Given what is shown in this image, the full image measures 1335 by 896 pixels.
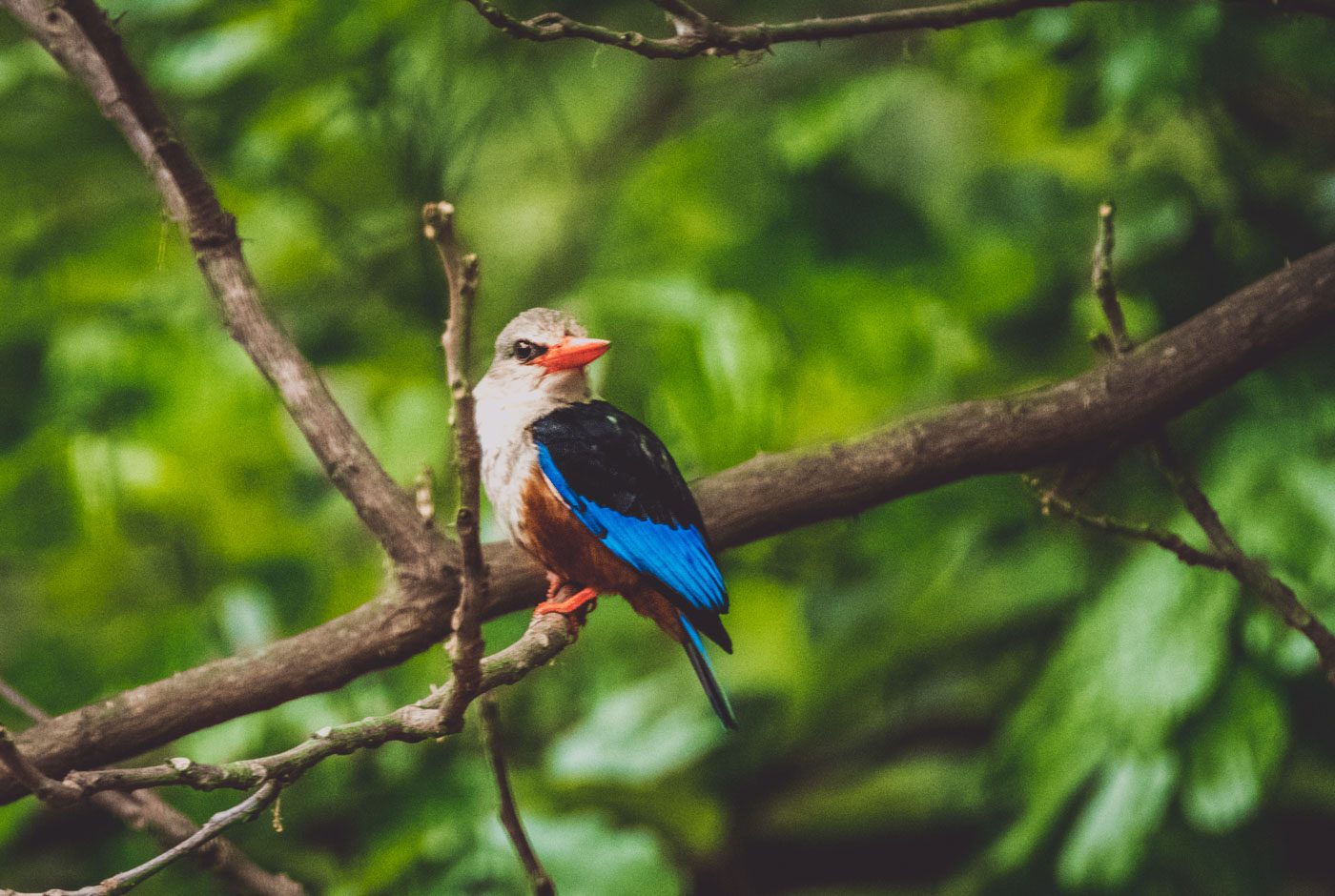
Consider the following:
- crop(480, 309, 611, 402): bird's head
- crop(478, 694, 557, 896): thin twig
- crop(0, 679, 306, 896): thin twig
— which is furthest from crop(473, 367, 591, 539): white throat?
crop(0, 679, 306, 896): thin twig

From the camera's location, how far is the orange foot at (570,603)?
224 centimetres

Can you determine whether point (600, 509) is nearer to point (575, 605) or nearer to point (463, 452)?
point (575, 605)

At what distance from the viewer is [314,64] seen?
349cm

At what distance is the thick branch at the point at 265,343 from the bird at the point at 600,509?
0.61ft

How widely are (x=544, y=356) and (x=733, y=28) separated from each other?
807mm

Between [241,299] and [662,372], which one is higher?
[241,299]

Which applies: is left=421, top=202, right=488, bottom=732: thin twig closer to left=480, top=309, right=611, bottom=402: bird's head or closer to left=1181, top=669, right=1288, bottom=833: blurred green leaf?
left=480, top=309, right=611, bottom=402: bird's head

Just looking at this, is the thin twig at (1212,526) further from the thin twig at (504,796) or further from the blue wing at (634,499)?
the thin twig at (504,796)

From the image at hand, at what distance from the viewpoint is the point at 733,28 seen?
1897 mm

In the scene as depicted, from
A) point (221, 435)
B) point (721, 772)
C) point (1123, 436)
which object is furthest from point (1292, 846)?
point (221, 435)

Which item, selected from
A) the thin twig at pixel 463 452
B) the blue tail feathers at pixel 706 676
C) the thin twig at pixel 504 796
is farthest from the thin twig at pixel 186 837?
the thin twig at pixel 463 452

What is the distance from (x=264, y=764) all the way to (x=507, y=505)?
36.8 inches

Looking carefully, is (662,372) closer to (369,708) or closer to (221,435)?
(369,708)

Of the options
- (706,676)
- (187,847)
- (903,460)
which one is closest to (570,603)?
(706,676)
